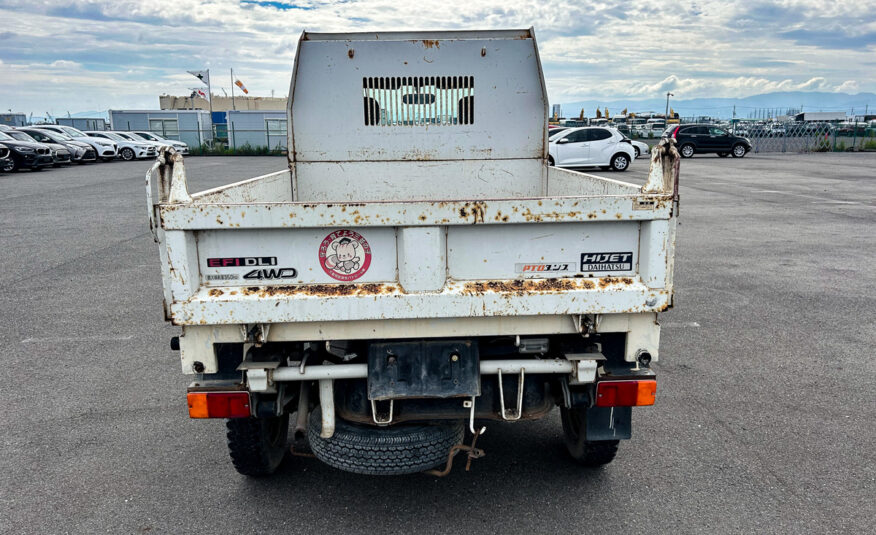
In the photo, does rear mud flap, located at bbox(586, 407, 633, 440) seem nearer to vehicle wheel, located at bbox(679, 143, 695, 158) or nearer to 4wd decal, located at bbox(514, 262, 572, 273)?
4wd decal, located at bbox(514, 262, 572, 273)

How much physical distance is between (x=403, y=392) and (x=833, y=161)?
30978 mm

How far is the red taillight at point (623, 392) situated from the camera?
10.1ft

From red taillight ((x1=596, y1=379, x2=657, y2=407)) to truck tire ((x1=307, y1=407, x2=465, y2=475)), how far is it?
2.52 ft

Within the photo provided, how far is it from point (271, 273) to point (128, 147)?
33.5 metres

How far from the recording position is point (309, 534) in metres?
3.11

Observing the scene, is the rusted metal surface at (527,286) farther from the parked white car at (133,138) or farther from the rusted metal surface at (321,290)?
the parked white car at (133,138)

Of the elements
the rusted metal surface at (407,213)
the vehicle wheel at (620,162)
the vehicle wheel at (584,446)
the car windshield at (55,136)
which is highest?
the car windshield at (55,136)

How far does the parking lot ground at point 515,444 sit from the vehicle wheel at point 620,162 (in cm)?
1543

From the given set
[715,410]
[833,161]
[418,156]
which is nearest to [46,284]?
[418,156]

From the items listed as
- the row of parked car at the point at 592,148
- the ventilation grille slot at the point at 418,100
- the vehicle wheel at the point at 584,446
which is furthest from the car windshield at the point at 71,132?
the vehicle wheel at the point at 584,446

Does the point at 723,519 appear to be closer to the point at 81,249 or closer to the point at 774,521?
the point at 774,521

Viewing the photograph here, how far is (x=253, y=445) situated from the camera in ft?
11.2

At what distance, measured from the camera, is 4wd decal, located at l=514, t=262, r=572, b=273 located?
293 cm

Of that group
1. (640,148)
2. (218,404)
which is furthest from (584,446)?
(640,148)
